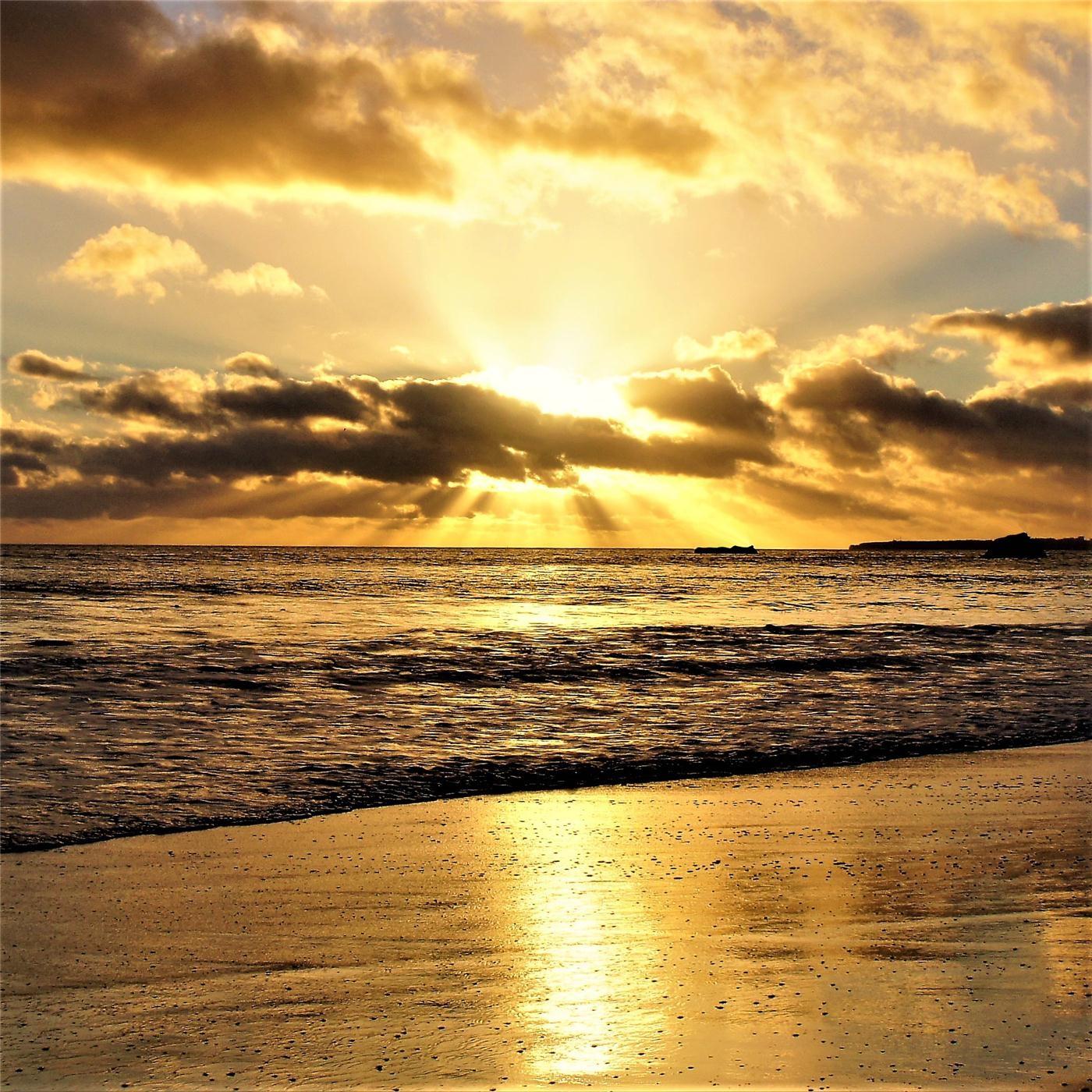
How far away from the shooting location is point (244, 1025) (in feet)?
17.6

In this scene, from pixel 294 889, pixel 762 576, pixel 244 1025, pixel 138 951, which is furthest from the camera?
pixel 762 576

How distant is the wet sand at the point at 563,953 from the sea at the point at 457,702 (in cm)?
202

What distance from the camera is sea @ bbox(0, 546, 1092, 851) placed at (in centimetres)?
1148

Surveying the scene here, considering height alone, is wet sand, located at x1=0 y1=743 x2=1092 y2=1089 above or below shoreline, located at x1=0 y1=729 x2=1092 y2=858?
above

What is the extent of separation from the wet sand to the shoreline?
25 cm

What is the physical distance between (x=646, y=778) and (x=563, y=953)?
6.00 metres

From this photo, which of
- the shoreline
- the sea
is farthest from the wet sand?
the sea

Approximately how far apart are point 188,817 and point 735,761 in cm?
723

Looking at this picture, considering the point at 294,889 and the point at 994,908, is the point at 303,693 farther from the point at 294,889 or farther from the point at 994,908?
the point at 994,908

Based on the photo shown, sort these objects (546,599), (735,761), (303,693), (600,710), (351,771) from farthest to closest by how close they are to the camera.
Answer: (546,599)
(303,693)
(600,710)
(735,761)
(351,771)

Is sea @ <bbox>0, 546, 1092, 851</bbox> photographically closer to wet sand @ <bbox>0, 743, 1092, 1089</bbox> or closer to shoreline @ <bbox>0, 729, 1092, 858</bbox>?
shoreline @ <bbox>0, 729, 1092, 858</bbox>

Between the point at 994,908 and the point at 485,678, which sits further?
the point at 485,678

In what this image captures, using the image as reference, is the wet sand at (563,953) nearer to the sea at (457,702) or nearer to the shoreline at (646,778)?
the shoreline at (646,778)

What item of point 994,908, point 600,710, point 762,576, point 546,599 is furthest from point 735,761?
point 762,576
